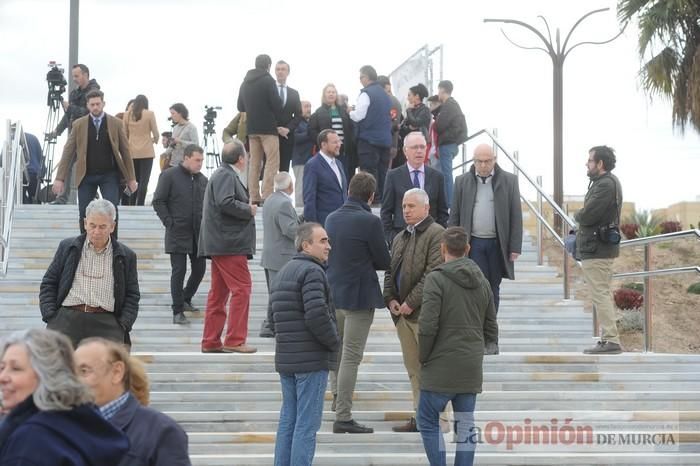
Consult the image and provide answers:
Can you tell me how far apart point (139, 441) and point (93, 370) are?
0.99 feet

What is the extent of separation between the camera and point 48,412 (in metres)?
3.91

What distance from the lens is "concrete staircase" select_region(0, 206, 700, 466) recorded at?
8.99 m

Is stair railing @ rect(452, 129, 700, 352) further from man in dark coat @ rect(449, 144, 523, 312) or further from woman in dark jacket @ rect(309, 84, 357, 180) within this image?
woman in dark jacket @ rect(309, 84, 357, 180)

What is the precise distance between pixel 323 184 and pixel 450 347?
13.2ft

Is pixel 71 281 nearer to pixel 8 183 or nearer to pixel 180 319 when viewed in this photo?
pixel 180 319

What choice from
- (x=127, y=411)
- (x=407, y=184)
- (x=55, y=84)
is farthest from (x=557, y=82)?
(x=127, y=411)

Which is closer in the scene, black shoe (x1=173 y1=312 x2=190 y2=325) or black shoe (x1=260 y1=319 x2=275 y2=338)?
black shoe (x1=260 y1=319 x2=275 y2=338)

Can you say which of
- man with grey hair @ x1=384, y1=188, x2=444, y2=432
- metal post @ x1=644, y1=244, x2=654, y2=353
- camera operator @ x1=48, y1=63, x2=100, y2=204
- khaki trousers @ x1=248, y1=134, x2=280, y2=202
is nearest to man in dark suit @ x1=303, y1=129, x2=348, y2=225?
man with grey hair @ x1=384, y1=188, x2=444, y2=432

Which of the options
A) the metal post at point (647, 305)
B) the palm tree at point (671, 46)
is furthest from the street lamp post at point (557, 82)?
the metal post at point (647, 305)

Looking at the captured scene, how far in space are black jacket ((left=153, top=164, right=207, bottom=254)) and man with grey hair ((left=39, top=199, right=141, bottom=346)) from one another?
3.55 metres

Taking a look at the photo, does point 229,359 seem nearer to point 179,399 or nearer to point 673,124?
point 179,399

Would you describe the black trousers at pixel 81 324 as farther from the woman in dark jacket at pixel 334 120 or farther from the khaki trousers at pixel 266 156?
the woman in dark jacket at pixel 334 120

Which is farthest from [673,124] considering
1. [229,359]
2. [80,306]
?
[80,306]

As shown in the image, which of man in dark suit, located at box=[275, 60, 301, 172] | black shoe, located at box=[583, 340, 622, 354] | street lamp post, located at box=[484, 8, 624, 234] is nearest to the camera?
black shoe, located at box=[583, 340, 622, 354]
